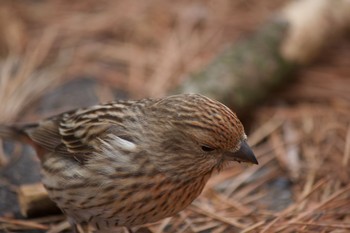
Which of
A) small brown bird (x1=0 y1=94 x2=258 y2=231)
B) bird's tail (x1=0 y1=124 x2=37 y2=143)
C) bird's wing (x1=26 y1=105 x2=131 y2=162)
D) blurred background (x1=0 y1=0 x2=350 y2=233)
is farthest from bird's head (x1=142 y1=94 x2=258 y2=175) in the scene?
bird's tail (x1=0 y1=124 x2=37 y2=143)

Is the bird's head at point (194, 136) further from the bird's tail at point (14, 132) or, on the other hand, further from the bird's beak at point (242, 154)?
the bird's tail at point (14, 132)

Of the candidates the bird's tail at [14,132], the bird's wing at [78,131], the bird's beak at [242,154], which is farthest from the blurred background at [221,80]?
the bird's beak at [242,154]

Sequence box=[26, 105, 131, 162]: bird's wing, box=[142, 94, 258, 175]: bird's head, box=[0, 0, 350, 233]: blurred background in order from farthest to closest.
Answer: box=[0, 0, 350, 233]: blurred background → box=[26, 105, 131, 162]: bird's wing → box=[142, 94, 258, 175]: bird's head

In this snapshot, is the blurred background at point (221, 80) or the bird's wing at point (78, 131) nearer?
the bird's wing at point (78, 131)

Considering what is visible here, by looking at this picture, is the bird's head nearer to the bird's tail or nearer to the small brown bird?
the small brown bird

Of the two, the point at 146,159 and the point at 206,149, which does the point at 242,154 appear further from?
the point at 146,159
